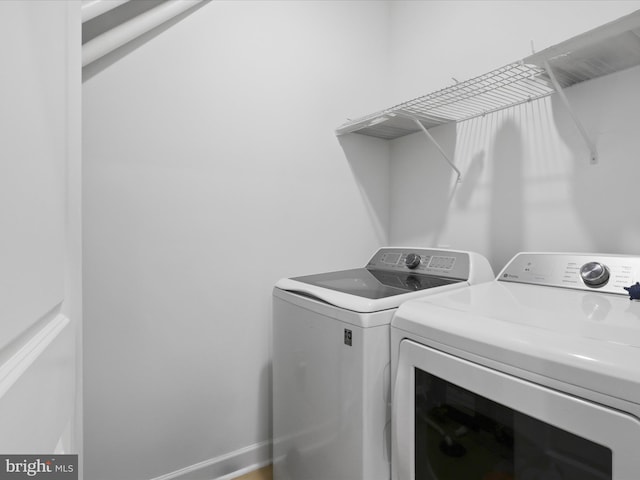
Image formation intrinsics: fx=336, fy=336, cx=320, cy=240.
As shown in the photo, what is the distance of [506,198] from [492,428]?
1091 millimetres

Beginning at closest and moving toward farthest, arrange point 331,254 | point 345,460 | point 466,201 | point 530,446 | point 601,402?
point 601,402 → point 530,446 → point 345,460 → point 466,201 → point 331,254

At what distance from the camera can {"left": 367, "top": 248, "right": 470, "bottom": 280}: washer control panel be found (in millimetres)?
1399

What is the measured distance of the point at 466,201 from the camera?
5.56 feet

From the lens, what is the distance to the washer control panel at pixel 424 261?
1.40 metres

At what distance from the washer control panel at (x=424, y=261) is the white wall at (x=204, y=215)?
25 centimetres

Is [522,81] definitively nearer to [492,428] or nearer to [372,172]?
[372,172]

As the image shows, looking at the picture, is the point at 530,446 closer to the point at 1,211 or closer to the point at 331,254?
the point at 1,211

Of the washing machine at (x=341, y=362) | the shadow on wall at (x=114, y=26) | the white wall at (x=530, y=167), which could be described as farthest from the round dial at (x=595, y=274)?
the shadow on wall at (x=114, y=26)

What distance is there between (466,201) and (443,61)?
0.76 metres

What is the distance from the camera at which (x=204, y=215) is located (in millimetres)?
1485

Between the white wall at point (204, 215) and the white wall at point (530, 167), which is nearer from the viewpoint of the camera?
the white wall at point (530, 167)

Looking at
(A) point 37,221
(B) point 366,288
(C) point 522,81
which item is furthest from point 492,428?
(C) point 522,81

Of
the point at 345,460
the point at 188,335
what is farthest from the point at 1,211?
the point at 188,335

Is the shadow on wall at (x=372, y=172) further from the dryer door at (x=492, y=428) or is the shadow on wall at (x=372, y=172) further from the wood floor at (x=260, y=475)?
the wood floor at (x=260, y=475)
